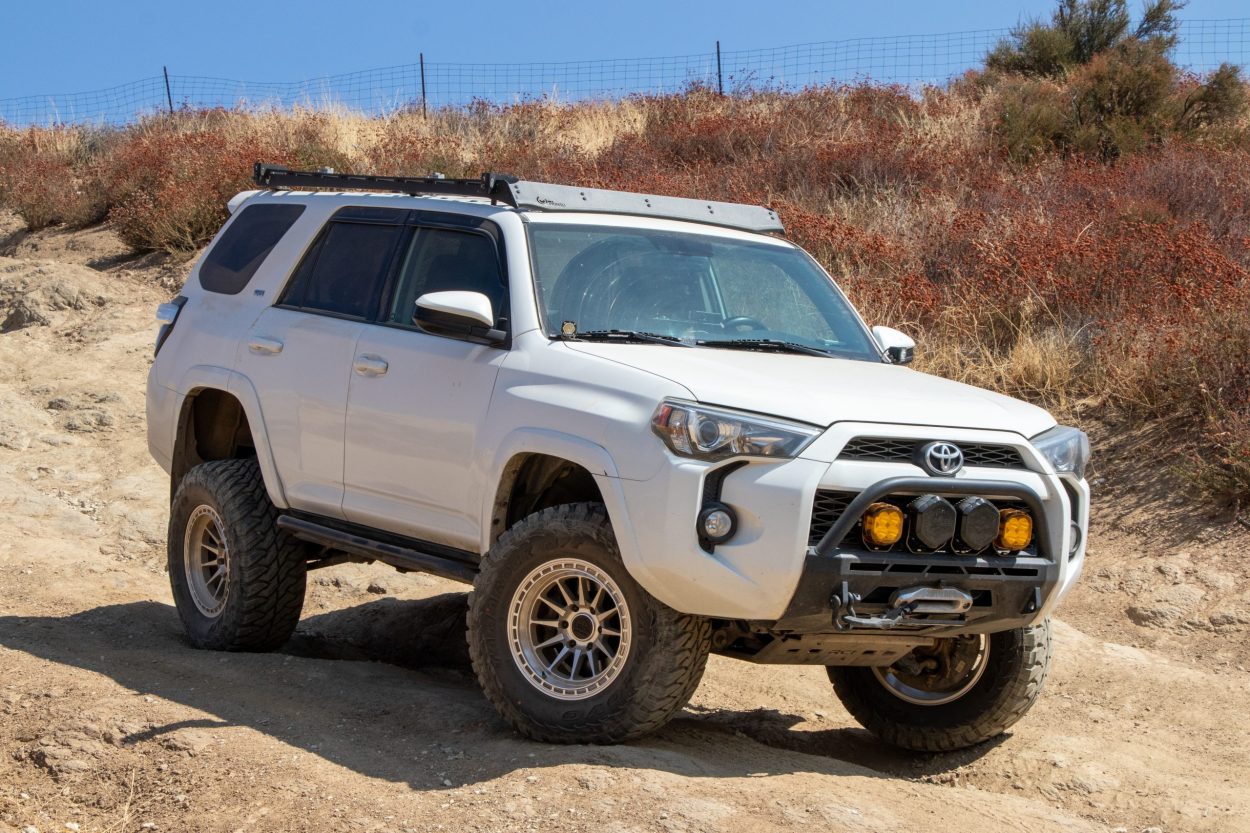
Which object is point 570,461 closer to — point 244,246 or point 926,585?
point 926,585

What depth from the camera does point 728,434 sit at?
15.3 feet

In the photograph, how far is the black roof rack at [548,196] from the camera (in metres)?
5.92

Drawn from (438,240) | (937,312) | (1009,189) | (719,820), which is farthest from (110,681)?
(1009,189)

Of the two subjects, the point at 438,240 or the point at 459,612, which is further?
the point at 459,612

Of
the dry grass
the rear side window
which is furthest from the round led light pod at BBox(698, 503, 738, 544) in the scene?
the dry grass

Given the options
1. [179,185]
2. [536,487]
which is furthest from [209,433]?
[179,185]

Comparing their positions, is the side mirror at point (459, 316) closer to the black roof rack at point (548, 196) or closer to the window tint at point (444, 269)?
the window tint at point (444, 269)

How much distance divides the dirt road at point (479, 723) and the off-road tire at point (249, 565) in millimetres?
199

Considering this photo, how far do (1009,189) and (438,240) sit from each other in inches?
406

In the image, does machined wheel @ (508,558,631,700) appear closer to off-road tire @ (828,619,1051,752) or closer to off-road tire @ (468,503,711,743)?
off-road tire @ (468,503,711,743)

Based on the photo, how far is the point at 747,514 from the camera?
15.2ft

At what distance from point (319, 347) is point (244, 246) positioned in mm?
1092

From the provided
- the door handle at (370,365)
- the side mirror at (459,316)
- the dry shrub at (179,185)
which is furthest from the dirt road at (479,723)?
the dry shrub at (179,185)

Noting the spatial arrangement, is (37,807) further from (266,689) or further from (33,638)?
(33,638)
